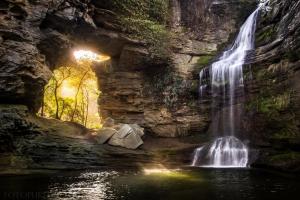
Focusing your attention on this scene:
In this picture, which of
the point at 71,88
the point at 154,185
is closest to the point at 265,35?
the point at 154,185

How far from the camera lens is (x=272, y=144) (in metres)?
18.1

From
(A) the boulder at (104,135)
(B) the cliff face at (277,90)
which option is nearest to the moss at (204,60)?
(B) the cliff face at (277,90)

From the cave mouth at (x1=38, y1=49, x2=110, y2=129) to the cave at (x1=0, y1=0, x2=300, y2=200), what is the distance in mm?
810

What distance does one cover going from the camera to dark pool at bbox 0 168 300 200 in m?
10.8

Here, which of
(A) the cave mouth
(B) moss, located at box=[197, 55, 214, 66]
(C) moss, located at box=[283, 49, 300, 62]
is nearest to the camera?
(C) moss, located at box=[283, 49, 300, 62]

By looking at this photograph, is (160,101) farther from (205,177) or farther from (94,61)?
(205,177)

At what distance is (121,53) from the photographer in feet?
87.0

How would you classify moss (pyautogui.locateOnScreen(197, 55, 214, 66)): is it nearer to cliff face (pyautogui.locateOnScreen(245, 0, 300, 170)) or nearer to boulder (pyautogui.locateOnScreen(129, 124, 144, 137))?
cliff face (pyautogui.locateOnScreen(245, 0, 300, 170))

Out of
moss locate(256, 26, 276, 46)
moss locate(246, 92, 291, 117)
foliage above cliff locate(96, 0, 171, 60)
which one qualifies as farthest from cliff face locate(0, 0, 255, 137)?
moss locate(256, 26, 276, 46)

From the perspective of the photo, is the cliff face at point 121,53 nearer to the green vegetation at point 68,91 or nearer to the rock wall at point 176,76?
the rock wall at point 176,76

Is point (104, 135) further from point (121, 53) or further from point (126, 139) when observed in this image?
point (121, 53)

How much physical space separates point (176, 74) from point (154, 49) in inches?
117

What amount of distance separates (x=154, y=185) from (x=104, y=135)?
31.8 ft

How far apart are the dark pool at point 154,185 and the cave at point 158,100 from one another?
72mm
